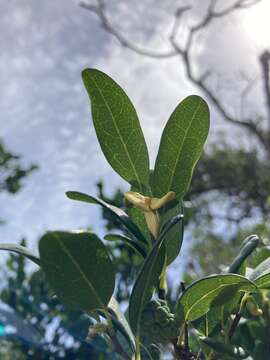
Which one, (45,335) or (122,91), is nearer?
(122,91)

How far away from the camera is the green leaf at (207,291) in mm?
648

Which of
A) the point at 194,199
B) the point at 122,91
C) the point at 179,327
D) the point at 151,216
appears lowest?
the point at 194,199

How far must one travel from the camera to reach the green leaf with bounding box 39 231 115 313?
571mm

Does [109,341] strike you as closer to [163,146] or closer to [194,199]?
[163,146]

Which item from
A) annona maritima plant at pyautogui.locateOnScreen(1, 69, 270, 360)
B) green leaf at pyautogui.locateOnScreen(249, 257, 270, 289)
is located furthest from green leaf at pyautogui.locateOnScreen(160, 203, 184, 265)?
green leaf at pyautogui.locateOnScreen(249, 257, 270, 289)

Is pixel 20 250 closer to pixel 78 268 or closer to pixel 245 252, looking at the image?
pixel 78 268

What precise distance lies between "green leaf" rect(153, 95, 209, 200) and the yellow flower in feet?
0.17

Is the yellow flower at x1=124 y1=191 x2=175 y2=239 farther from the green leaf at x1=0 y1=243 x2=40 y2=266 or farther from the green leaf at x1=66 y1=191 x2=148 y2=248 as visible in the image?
the green leaf at x1=0 y1=243 x2=40 y2=266

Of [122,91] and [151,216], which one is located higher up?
[122,91]

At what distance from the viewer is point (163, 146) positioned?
2.43 ft

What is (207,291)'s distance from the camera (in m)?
0.67

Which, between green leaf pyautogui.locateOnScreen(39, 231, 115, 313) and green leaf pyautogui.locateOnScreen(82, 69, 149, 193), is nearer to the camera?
green leaf pyautogui.locateOnScreen(39, 231, 115, 313)

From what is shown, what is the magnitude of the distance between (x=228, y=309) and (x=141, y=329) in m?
0.14

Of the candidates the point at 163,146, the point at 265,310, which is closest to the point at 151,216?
the point at 163,146
